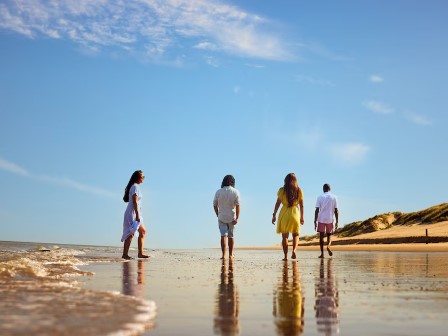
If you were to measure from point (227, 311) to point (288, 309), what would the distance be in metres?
0.53

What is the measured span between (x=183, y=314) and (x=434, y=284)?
4161mm

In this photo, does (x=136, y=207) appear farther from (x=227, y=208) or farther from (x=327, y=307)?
(x=327, y=307)

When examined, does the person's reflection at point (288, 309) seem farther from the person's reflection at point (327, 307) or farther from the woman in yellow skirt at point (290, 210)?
the woman in yellow skirt at point (290, 210)

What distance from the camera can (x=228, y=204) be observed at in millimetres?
15102

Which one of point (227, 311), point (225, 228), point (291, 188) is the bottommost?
point (227, 311)

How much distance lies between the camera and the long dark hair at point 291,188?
15.6 metres

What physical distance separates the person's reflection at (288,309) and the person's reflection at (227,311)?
0.30m

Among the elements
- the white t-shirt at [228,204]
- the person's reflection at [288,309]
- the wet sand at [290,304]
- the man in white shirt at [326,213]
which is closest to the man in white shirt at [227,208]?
the white t-shirt at [228,204]

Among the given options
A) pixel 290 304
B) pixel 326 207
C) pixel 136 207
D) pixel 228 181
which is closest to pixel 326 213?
pixel 326 207

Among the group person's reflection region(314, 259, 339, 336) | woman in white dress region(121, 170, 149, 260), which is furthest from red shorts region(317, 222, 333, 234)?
person's reflection region(314, 259, 339, 336)

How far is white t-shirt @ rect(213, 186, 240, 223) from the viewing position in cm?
1508

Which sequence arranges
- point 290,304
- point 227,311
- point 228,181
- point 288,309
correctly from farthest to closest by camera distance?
point 228,181
point 290,304
point 288,309
point 227,311

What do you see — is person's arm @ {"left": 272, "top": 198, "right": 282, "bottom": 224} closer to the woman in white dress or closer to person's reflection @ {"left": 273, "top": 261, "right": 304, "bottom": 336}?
the woman in white dress

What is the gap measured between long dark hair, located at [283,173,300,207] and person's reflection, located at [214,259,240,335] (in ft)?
29.5
